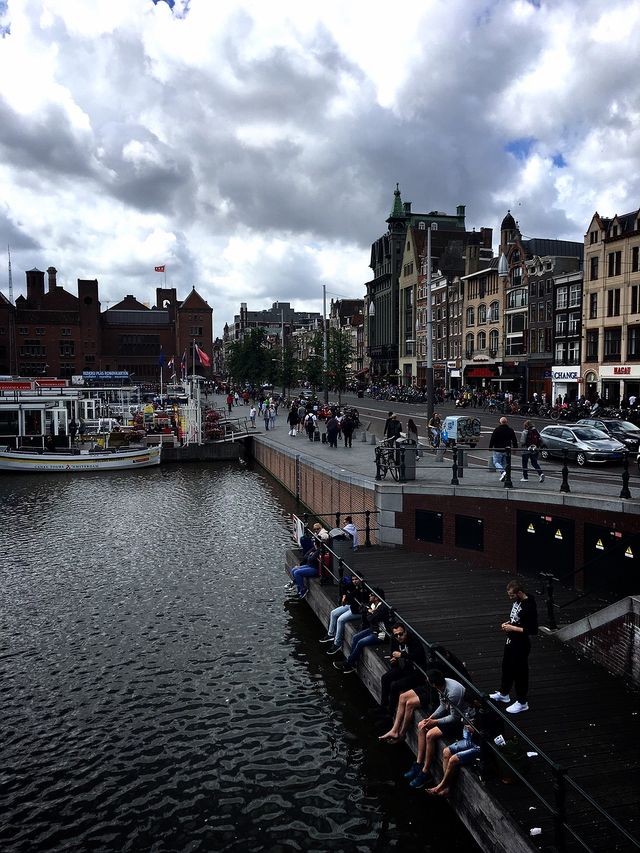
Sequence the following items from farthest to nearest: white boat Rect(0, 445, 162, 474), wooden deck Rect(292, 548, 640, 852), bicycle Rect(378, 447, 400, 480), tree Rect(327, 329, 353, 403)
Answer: tree Rect(327, 329, 353, 403) → white boat Rect(0, 445, 162, 474) → bicycle Rect(378, 447, 400, 480) → wooden deck Rect(292, 548, 640, 852)

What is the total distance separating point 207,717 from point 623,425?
2565 centimetres

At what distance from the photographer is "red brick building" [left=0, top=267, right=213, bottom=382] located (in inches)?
4961

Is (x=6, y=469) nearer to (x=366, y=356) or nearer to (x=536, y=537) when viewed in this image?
(x=536, y=537)

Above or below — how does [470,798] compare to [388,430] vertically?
below

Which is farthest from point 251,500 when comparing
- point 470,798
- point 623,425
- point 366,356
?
point 366,356

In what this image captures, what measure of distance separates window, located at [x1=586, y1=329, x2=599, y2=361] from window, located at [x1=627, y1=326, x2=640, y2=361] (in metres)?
3.97

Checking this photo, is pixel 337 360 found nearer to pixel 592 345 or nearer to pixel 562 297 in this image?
pixel 562 297

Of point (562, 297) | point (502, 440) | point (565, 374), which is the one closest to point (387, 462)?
point (502, 440)

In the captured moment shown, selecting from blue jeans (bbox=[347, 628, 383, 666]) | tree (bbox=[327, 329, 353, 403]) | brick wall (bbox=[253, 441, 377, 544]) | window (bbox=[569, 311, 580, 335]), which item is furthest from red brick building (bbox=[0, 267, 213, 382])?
blue jeans (bbox=[347, 628, 383, 666])

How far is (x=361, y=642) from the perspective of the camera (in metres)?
12.7

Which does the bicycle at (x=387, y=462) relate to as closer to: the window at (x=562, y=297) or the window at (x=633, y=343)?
the window at (x=633, y=343)

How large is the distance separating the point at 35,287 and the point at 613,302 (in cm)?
11352

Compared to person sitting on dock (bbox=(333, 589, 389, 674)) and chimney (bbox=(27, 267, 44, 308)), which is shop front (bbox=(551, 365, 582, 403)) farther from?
chimney (bbox=(27, 267, 44, 308))

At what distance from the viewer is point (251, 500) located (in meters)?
32.6
